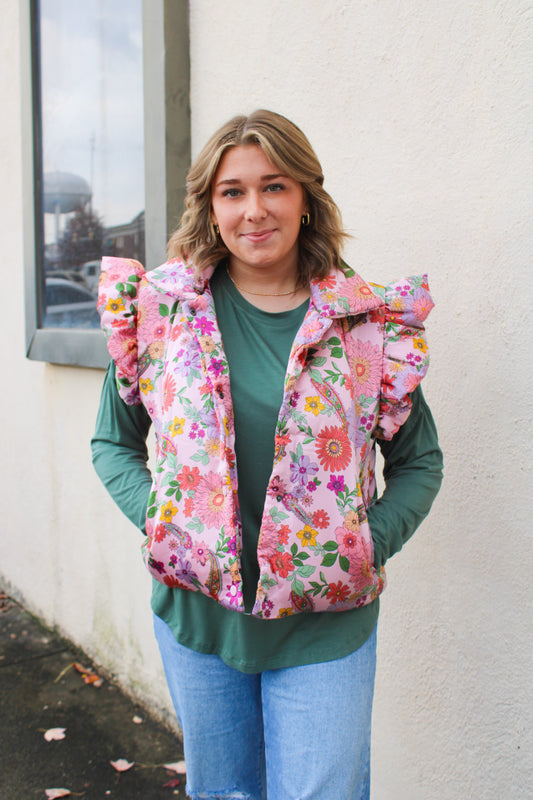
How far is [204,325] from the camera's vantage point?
5.23ft

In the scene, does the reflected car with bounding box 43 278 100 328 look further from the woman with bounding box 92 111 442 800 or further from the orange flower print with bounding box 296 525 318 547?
the orange flower print with bounding box 296 525 318 547

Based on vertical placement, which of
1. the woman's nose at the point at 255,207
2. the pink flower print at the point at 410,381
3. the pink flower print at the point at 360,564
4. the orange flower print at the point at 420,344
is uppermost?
the woman's nose at the point at 255,207

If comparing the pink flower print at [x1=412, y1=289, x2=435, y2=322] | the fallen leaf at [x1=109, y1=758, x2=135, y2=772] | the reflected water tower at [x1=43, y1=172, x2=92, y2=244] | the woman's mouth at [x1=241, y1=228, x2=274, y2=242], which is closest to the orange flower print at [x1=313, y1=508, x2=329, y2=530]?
the pink flower print at [x1=412, y1=289, x2=435, y2=322]

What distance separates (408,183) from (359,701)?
4.66 ft

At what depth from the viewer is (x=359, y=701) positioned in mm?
1595

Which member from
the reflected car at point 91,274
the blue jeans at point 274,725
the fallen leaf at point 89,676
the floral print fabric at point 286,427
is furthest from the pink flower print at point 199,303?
the fallen leaf at point 89,676

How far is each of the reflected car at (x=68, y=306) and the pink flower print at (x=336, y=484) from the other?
2550 millimetres

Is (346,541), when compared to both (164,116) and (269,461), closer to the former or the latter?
(269,461)

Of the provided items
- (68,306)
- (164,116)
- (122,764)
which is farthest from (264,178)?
(68,306)

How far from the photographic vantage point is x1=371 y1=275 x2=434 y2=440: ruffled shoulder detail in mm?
1578

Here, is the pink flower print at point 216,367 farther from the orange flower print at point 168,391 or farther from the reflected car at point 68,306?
the reflected car at point 68,306

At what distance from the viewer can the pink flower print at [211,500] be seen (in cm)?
152

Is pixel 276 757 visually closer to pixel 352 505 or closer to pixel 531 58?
pixel 352 505

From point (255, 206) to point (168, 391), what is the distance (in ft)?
1.47
